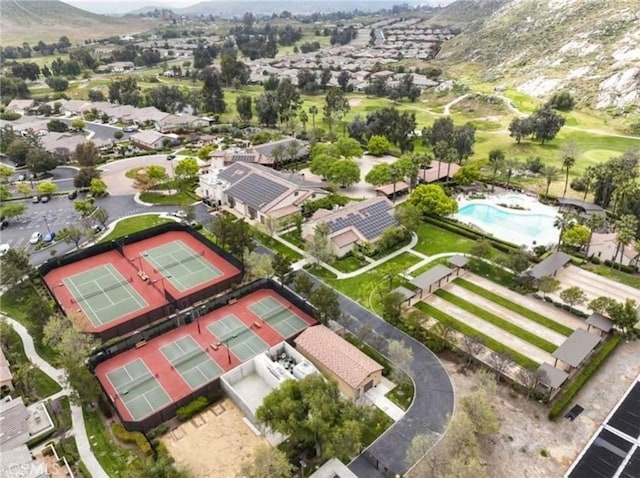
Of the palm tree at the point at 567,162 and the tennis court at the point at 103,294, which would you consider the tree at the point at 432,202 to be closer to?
the palm tree at the point at 567,162

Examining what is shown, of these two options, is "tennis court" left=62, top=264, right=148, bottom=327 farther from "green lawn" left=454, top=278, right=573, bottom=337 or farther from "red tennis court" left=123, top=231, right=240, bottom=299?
"green lawn" left=454, top=278, right=573, bottom=337

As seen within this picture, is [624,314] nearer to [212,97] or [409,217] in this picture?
[409,217]

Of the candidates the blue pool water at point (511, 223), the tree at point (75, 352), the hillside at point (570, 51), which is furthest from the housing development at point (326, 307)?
the hillside at point (570, 51)

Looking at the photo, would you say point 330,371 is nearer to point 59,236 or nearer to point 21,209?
point 59,236

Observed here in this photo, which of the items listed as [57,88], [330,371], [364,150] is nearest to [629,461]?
[330,371]

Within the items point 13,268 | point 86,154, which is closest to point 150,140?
point 86,154

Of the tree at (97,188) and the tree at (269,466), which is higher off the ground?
the tree at (97,188)
